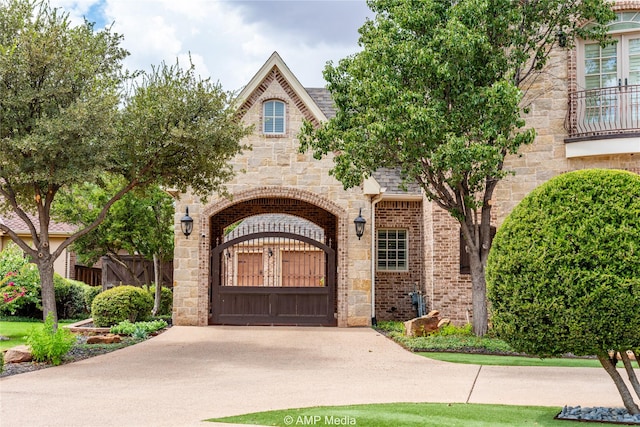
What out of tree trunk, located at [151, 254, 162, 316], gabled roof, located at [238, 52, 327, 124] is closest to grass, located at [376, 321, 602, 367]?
gabled roof, located at [238, 52, 327, 124]

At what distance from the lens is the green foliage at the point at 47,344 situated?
436 inches

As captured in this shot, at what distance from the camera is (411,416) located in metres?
7.50

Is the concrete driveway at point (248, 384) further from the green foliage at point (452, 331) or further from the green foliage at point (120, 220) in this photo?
the green foliage at point (120, 220)

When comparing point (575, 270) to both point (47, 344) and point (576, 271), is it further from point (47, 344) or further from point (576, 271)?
point (47, 344)

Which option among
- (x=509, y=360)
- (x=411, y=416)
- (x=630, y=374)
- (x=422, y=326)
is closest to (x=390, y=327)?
(x=422, y=326)

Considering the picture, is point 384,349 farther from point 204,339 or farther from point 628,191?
point 628,191

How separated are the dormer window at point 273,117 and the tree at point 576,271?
11.4 meters

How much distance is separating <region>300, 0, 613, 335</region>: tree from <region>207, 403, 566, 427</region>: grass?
5784 mm

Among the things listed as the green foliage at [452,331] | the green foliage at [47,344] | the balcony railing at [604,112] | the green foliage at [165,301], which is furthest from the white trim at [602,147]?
the green foliage at [165,301]

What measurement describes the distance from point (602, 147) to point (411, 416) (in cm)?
1078

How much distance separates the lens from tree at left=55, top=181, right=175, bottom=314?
2048cm

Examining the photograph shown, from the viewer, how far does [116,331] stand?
1570cm

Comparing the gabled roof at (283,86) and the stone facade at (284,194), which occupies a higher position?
the gabled roof at (283,86)

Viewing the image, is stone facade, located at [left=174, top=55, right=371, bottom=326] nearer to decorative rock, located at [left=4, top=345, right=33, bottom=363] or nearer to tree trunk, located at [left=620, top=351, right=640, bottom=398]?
decorative rock, located at [left=4, top=345, right=33, bottom=363]
